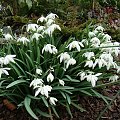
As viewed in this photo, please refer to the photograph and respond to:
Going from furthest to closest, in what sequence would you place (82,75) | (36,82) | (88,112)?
1. (88,112)
2. (82,75)
3. (36,82)

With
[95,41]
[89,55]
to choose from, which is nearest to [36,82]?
[89,55]

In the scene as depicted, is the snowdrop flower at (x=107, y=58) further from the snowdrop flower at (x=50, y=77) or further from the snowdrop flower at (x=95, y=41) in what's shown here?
the snowdrop flower at (x=50, y=77)

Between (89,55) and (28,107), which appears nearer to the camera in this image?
(28,107)

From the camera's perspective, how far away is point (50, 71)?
296 cm

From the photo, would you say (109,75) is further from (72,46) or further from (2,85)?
(2,85)

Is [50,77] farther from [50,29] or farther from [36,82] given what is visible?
[50,29]

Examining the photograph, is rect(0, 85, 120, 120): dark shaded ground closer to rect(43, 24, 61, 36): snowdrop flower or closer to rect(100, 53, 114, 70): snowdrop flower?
rect(100, 53, 114, 70): snowdrop flower

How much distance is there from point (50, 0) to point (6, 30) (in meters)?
1.08

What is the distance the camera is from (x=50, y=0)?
4789mm

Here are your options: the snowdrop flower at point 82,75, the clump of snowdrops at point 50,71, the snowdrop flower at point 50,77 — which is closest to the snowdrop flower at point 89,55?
the clump of snowdrops at point 50,71

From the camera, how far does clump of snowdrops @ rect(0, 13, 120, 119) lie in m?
2.92

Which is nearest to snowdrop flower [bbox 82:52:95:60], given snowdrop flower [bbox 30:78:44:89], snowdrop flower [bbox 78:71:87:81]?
snowdrop flower [bbox 78:71:87:81]

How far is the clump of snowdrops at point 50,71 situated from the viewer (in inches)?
115

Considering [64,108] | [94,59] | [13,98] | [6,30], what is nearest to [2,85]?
[13,98]
